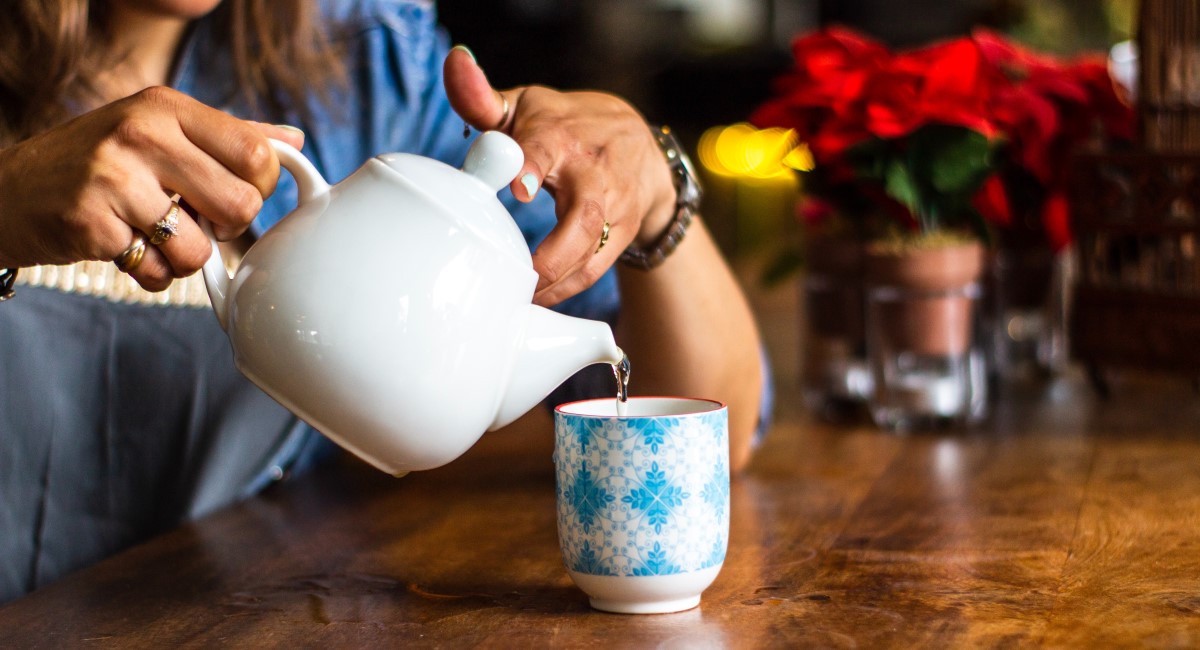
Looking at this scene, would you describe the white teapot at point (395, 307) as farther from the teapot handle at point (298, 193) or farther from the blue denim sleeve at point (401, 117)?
the blue denim sleeve at point (401, 117)

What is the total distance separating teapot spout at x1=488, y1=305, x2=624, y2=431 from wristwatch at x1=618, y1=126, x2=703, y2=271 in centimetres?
28

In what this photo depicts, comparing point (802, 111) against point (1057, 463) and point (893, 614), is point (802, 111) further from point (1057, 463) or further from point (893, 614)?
point (893, 614)

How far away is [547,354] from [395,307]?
0.10 m

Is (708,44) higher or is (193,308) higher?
(708,44)

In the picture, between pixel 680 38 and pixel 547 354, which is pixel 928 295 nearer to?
pixel 547 354

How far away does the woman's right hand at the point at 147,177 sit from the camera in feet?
1.96

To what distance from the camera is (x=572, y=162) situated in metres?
0.74

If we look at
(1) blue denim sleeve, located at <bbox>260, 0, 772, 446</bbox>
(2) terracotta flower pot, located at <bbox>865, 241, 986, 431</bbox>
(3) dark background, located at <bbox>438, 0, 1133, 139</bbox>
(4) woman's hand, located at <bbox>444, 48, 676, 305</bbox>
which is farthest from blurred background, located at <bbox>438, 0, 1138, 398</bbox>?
(4) woman's hand, located at <bbox>444, 48, 676, 305</bbox>

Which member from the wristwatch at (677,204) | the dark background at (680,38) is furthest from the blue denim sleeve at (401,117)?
the dark background at (680,38)

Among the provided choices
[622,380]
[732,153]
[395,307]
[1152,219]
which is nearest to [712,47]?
[732,153]

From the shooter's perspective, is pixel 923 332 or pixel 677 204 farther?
pixel 923 332

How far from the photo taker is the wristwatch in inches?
34.7

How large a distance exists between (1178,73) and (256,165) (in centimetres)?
100

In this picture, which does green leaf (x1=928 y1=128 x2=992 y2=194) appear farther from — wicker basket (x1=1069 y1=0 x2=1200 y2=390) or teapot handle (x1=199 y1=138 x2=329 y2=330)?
teapot handle (x1=199 y1=138 x2=329 y2=330)
